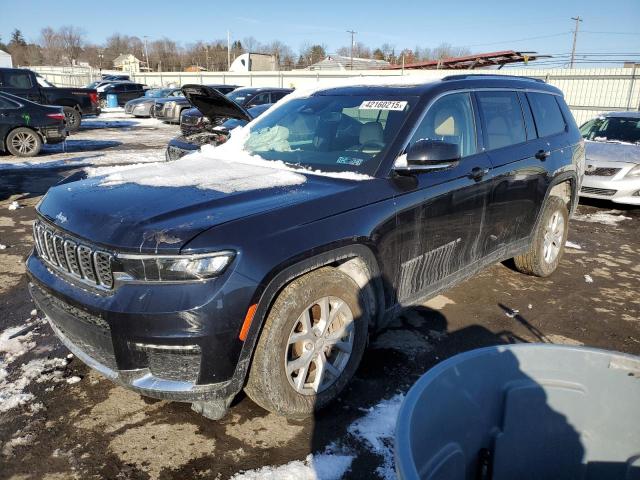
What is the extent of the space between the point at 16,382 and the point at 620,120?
1072cm

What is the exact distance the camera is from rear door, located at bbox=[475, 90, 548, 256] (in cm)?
390

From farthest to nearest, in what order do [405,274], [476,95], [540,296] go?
[540,296]
[476,95]
[405,274]

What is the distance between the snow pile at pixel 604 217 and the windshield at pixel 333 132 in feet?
19.2

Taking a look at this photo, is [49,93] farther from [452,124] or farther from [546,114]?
[452,124]

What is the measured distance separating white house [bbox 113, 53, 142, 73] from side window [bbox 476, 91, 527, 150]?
96.2m

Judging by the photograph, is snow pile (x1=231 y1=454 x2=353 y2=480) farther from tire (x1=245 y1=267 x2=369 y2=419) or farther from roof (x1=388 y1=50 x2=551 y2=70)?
roof (x1=388 y1=50 x2=551 y2=70)

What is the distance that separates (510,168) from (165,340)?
3.06 metres

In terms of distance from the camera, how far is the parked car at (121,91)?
1177 inches

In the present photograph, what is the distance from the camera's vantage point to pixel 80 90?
61.2 feet

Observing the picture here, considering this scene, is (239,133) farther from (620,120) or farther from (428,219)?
(620,120)

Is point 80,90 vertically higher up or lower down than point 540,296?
Result: higher up

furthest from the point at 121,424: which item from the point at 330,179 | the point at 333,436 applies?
the point at 330,179

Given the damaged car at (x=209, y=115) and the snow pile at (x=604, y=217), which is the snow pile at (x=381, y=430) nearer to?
the damaged car at (x=209, y=115)

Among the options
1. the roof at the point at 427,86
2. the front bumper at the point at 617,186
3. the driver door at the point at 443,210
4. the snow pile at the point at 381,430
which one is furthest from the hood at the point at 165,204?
the front bumper at the point at 617,186
